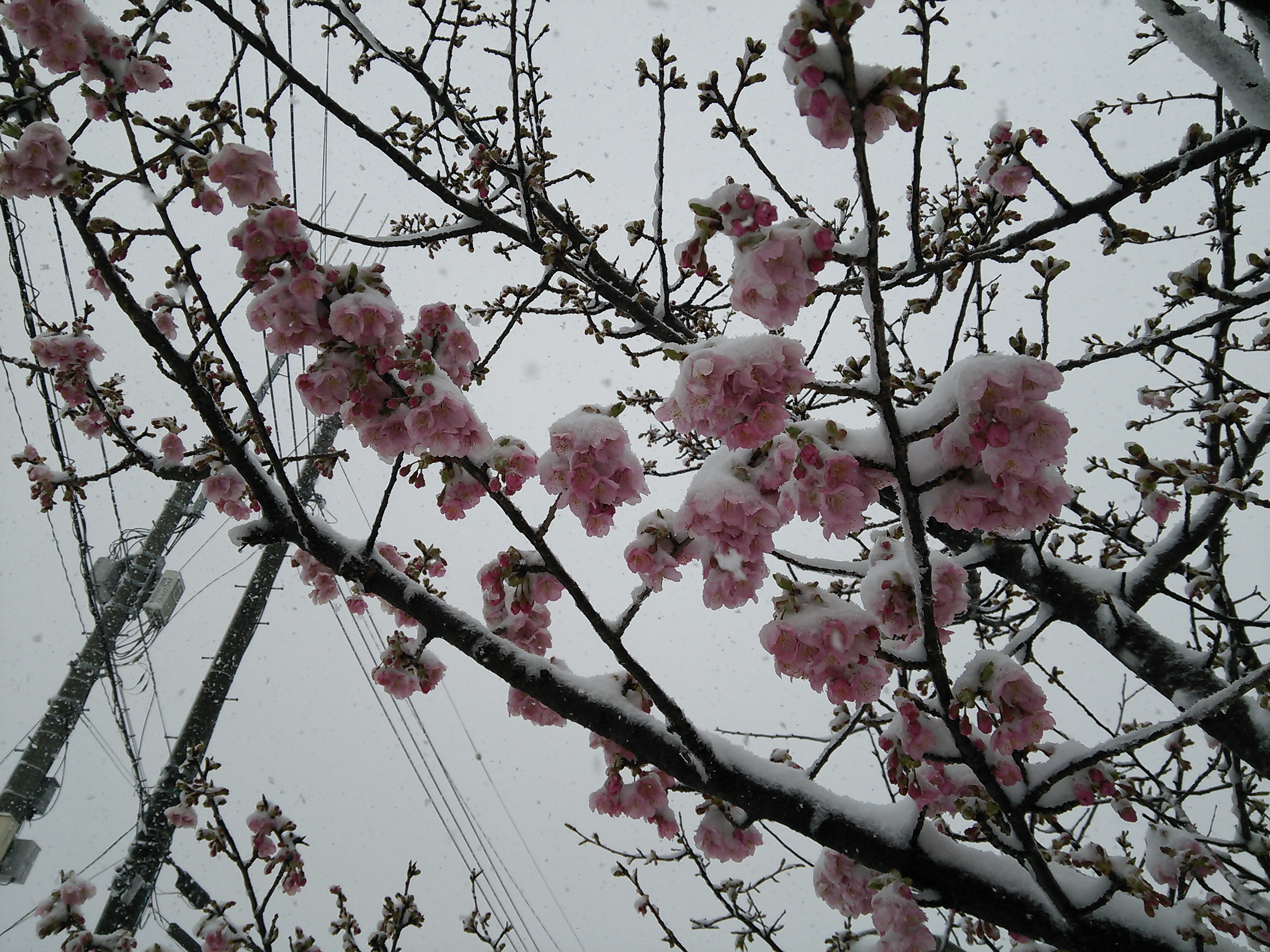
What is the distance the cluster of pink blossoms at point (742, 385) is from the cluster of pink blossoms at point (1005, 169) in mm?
1870

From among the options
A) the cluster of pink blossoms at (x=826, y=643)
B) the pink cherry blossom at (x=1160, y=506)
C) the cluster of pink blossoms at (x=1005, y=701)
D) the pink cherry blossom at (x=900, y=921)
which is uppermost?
the pink cherry blossom at (x=1160, y=506)

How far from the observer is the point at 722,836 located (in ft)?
8.03

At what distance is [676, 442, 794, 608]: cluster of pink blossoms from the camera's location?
1.35 m

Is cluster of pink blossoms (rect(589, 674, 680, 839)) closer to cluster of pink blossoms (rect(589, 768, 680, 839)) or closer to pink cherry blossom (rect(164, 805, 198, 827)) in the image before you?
cluster of pink blossoms (rect(589, 768, 680, 839))

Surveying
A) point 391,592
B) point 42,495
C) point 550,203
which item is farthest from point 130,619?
point 550,203

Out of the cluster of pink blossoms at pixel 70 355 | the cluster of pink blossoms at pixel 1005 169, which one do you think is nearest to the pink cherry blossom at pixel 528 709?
the cluster of pink blossoms at pixel 70 355

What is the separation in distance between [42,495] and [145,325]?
212 centimetres

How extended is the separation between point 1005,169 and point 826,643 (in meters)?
2.56

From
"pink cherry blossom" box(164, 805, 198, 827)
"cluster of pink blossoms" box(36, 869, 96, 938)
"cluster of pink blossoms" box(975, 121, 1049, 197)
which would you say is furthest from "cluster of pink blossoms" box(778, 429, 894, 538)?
"cluster of pink blossoms" box(36, 869, 96, 938)

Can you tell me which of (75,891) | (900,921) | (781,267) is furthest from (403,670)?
(75,891)

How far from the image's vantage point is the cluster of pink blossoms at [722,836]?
2447 millimetres

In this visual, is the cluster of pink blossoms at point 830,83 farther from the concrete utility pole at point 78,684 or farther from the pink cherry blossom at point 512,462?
the concrete utility pole at point 78,684

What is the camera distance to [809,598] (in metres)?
1.50

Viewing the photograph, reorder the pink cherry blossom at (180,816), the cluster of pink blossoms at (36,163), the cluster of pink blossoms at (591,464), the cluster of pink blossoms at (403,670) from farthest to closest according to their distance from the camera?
the pink cherry blossom at (180,816)
the cluster of pink blossoms at (403,670)
the cluster of pink blossoms at (36,163)
the cluster of pink blossoms at (591,464)
